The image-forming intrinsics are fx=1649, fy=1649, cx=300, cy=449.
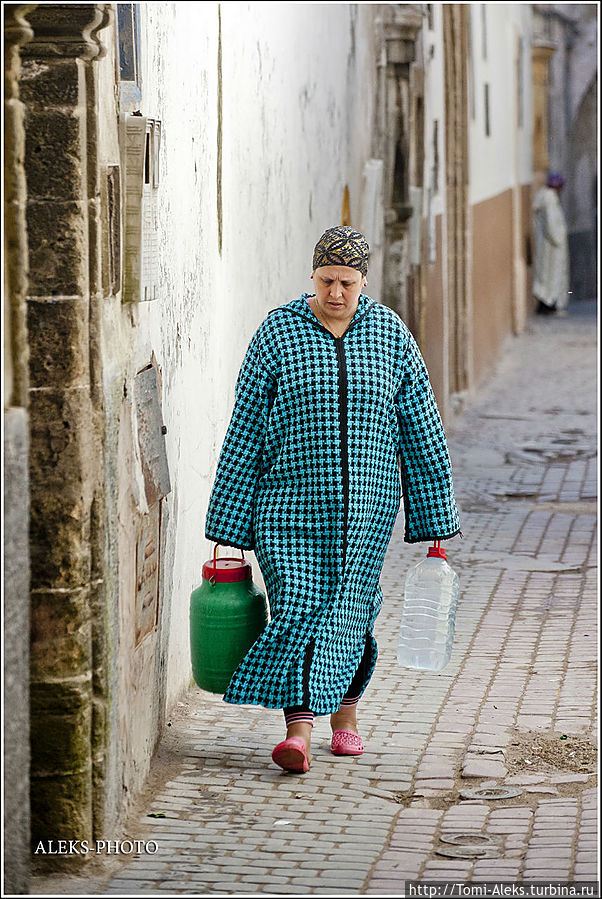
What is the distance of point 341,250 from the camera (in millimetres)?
5422

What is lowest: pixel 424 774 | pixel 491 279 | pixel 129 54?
pixel 424 774

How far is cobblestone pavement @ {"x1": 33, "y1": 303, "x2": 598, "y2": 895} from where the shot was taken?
4.62 m

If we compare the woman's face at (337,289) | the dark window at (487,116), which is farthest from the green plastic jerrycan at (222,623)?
the dark window at (487,116)

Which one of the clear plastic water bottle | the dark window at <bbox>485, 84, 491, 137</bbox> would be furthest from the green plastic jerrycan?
the dark window at <bbox>485, 84, 491, 137</bbox>

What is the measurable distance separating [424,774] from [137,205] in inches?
83.3

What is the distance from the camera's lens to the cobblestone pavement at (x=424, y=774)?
4.62 m

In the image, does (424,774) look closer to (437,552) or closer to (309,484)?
(437,552)

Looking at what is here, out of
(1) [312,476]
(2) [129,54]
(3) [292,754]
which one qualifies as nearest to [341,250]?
(1) [312,476]

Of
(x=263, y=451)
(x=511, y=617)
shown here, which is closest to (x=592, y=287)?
(x=511, y=617)

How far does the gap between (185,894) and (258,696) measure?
1.11 meters

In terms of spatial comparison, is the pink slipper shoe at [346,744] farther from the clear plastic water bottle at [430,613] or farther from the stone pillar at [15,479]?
the stone pillar at [15,479]

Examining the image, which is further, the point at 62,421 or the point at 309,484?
the point at 309,484

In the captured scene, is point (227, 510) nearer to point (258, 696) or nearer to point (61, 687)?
point (258, 696)

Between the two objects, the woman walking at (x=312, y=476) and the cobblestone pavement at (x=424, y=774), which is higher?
the woman walking at (x=312, y=476)
